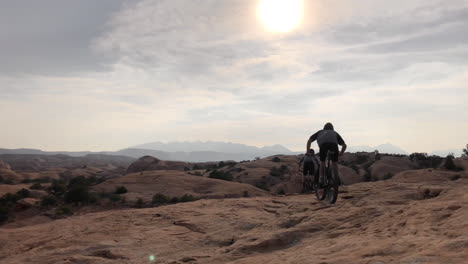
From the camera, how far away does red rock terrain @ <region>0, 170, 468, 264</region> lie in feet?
15.1

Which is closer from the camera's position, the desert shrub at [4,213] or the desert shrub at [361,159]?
the desert shrub at [4,213]

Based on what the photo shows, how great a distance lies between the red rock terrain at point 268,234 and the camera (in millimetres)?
4613

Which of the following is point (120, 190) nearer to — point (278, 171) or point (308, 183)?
point (308, 183)

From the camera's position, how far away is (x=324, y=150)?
9047mm

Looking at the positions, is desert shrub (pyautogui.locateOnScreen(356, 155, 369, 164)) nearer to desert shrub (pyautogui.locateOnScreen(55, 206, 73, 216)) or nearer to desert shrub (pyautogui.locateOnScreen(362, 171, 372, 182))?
desert shrub (pyautogui.locateOnScreen(362, 171, 372, 182))

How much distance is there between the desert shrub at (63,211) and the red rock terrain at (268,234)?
24.5 ft

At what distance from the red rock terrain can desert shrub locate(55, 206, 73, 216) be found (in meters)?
7.48

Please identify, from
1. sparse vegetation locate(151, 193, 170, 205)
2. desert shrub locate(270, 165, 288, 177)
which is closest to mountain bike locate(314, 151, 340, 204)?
sparse vegetation locate(151, 193, 170, 205)

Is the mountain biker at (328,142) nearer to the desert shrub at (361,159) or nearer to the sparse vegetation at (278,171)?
the sparse vegetation at (278,171)

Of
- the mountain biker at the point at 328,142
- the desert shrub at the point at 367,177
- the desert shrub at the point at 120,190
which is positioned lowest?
the desert shrub at the point at 120,190

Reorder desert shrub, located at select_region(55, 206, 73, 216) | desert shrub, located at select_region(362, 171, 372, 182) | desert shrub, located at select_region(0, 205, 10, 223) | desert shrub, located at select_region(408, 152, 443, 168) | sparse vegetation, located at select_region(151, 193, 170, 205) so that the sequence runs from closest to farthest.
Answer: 1. desert shrub, located at select_region(0, 205, 10, 223)
2. desert shrub, located at select_region(55, 206, 73, 216)
3. sparse vegetation, located at select_region(151, 193, 170, 205)
4. desert shrub, located at select_region(362, 171, 372, 182)
5. desert shrub, located at select_region(408, 152, 443, 168)

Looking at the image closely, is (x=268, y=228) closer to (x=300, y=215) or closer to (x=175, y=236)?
(x=300, y=215)

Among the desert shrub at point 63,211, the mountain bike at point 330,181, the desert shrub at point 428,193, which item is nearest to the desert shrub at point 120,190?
the desert shrub at point 63,211

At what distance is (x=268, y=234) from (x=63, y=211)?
15.3 metres
